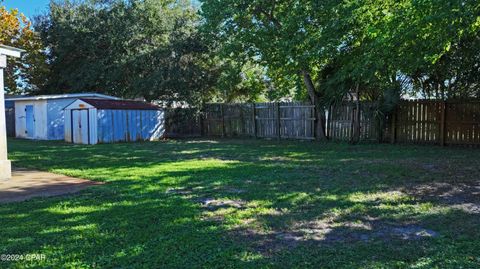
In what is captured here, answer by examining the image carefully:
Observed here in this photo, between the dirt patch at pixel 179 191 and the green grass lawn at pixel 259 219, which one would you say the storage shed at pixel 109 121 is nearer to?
the green grass lawn at pixel 259 219

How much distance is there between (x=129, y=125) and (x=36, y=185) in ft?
37.5

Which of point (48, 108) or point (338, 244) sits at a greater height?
point (48, 108)

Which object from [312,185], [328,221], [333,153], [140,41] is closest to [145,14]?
[140,41]

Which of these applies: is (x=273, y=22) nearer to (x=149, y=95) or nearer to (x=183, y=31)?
(x=183, y=31)

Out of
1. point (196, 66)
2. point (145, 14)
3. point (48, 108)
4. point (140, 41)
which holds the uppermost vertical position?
point (145, 14)

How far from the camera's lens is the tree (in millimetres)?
26848

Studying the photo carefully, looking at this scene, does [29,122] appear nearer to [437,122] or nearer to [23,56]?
[23,56]

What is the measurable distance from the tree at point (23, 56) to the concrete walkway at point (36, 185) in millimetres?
20149

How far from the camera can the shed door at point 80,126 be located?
1748cm

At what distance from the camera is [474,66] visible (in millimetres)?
13305

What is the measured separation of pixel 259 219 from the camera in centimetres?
503

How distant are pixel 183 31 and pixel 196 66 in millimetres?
2030

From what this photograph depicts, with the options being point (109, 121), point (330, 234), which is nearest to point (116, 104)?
point (109, 121)

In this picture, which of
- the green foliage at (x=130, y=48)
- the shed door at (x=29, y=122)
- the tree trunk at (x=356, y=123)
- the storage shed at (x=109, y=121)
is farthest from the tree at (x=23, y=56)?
the tree trunk at (x=356, y=123)
